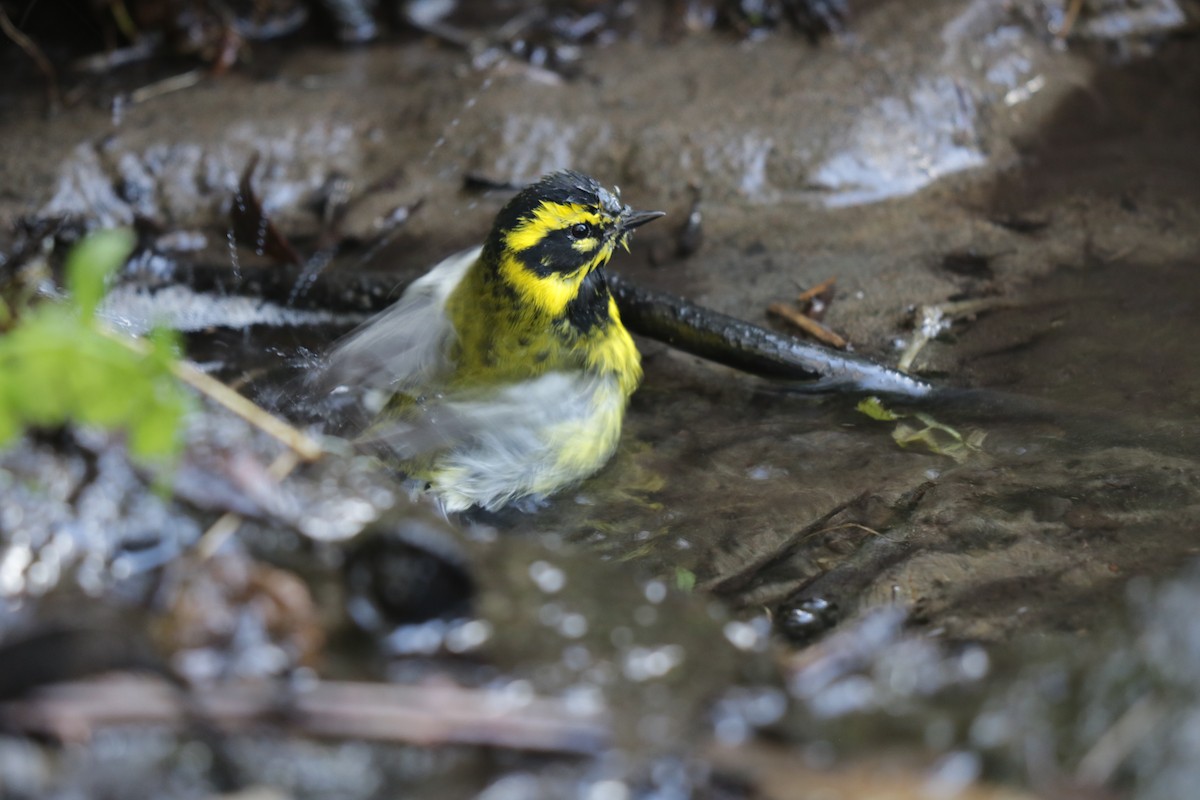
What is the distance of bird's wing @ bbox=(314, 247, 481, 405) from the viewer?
15.9 feet

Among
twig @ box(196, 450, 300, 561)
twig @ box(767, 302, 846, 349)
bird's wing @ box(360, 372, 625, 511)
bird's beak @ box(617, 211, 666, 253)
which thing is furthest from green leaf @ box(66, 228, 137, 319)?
twig @ box(767, 302, 846, 349)

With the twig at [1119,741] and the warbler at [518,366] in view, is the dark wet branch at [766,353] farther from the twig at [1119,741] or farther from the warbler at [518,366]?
the twig at [1119,741]

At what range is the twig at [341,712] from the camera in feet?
6.70

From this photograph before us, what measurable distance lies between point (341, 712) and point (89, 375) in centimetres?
83

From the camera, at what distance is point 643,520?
4227 mm

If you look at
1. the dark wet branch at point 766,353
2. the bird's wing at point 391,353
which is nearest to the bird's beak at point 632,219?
the dark wet branch at point 766,353

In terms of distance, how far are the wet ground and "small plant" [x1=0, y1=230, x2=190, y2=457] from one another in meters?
0.29

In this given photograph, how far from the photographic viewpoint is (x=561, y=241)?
478 cm

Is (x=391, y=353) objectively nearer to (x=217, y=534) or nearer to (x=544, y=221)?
(x=544, y=221)

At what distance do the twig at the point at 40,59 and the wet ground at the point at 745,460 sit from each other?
231 millimetres

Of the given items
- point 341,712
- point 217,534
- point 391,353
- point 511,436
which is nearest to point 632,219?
point 511,436

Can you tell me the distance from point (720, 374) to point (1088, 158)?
265 cm

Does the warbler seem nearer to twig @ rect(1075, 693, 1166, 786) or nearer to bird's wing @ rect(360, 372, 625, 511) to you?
bird's wing @ rect(360, 372, 625, 511)

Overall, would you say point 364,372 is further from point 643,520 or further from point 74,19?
point 74,19
